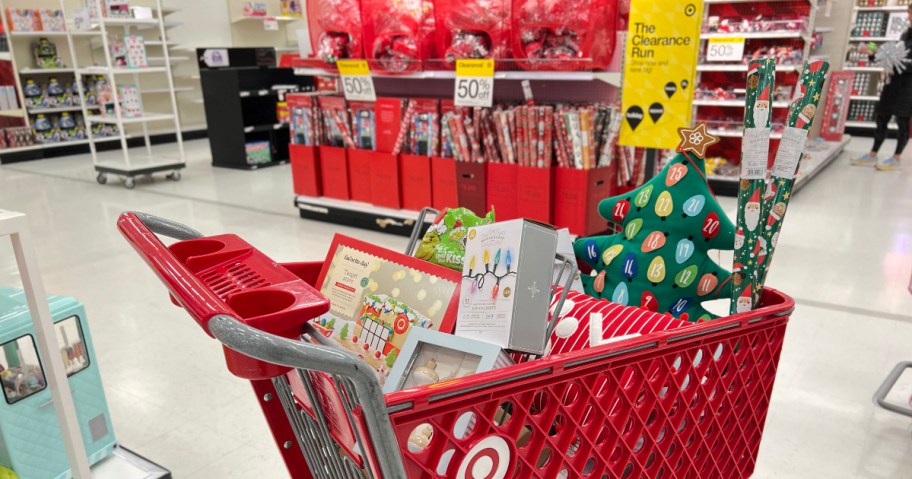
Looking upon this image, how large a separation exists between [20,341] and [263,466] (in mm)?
825

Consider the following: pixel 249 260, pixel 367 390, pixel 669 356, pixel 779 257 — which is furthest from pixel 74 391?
pixel 779 257

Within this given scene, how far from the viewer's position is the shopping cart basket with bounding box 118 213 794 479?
0.79 metres

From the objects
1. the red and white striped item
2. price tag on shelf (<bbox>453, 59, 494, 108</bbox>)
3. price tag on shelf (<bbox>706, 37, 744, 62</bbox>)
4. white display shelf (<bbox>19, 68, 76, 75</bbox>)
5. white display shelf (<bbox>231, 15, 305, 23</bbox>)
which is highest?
white display shelf (<bbox>231, 15, 305, 23</bbox>)

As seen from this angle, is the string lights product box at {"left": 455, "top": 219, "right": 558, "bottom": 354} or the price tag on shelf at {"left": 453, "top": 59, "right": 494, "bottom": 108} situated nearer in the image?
the string lights product box at {"left": 455, "top": 219, "right": 558, "bottom": 354}

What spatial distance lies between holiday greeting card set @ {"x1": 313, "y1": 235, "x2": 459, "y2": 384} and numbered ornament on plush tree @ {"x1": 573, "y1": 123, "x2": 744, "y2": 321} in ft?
2.03

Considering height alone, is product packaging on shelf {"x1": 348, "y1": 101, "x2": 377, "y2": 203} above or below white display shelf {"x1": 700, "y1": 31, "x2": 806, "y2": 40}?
below

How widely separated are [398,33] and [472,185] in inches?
44.7

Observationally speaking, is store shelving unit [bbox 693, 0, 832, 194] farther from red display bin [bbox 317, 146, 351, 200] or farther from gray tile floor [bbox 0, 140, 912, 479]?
red display bin [bbox 317, 146, 351, 200]

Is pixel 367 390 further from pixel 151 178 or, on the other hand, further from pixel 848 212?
pixel 151 178

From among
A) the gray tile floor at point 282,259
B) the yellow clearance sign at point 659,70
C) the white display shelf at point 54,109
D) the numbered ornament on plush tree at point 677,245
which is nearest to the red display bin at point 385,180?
the gray tile floor at point 282,259

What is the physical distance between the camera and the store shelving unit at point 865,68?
990 centimetres

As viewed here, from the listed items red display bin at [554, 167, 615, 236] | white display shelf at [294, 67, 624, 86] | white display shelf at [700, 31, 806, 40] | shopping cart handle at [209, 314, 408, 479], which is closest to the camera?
shopping cart handle at [209, 314, 408, 479]

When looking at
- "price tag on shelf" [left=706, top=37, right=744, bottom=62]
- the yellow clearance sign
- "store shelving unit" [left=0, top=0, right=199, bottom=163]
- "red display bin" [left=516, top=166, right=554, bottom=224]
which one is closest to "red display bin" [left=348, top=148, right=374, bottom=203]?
"red display bin" [left=516, top=166, right=554, bottom=224]

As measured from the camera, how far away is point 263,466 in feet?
6.92
